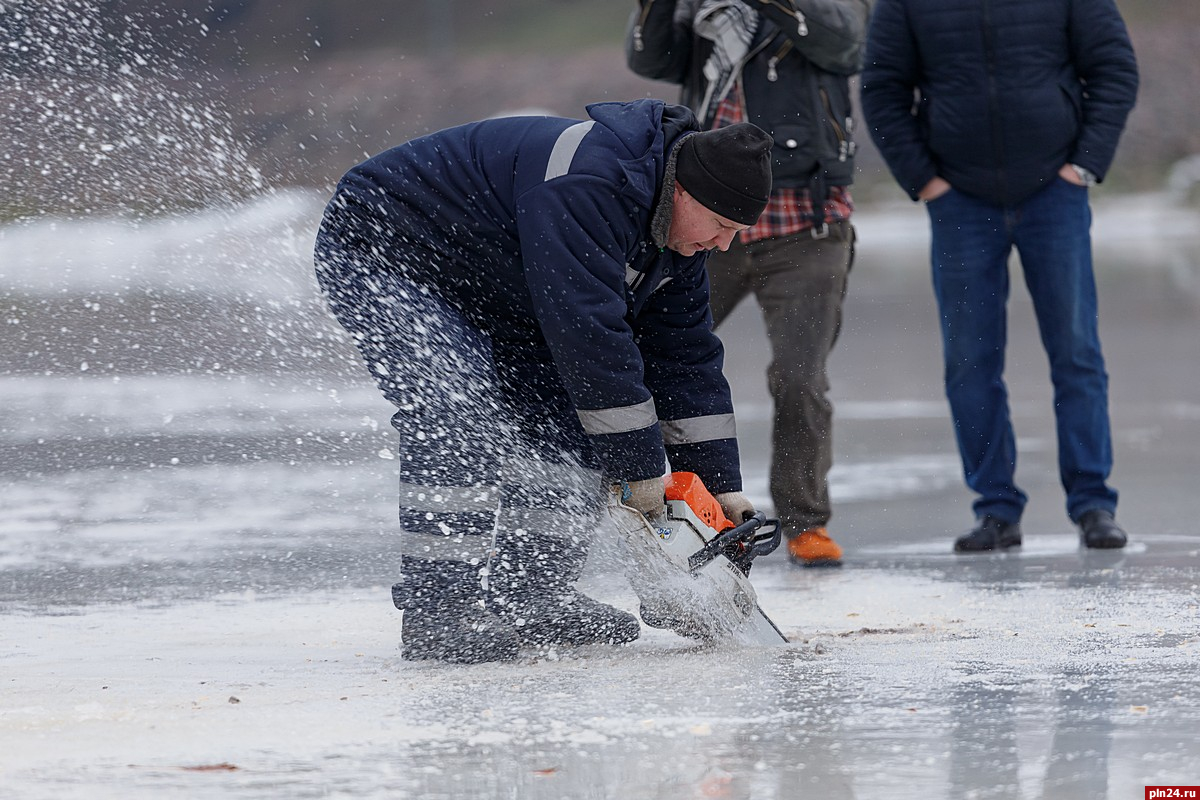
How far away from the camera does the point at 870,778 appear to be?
8.37 feet

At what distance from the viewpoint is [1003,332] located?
5.31 meters

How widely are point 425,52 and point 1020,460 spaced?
133ft

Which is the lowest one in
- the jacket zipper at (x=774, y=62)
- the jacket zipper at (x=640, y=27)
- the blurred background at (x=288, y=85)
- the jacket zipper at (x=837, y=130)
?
the jacket zipper at (x=837, y=130)

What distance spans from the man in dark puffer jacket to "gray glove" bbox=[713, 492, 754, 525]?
1502 millimetres

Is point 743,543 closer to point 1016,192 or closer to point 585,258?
point 585,258

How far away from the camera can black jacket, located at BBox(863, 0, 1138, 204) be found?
5.20 meters

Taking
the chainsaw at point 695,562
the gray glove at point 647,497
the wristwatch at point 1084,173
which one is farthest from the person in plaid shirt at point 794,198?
the gray glove at point 647,497

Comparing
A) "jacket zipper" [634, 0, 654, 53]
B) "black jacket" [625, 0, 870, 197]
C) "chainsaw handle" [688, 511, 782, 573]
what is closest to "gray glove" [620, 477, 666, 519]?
"chainsaw handle" [688, 511, 782, 573]

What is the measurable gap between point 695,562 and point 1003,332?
2.15m

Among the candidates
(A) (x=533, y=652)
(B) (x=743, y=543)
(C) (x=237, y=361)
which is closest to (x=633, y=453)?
(B) (x=743, y=543)

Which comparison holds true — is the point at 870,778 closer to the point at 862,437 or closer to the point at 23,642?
the point at 23,642

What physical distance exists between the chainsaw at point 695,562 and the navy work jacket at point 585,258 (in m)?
0.15

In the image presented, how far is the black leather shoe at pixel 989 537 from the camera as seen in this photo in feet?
16.6

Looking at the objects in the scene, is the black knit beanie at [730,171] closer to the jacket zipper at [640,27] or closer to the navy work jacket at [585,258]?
the navy work jacket at [585,258]
